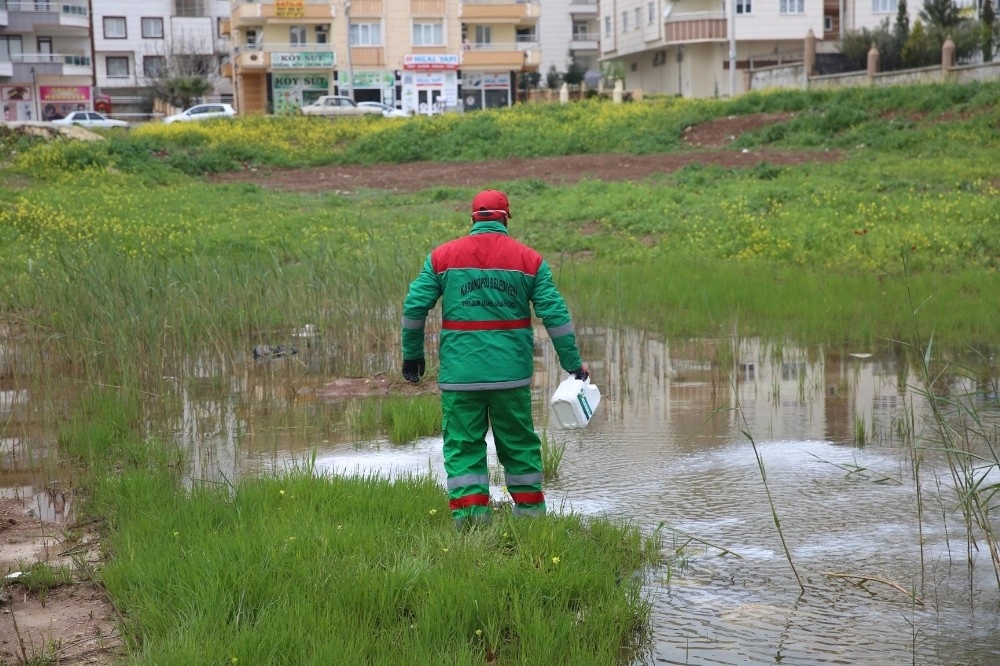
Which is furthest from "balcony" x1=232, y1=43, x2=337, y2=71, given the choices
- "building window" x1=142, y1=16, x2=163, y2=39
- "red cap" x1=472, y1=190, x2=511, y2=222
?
"red cap" x1=472, y1=190, x2=511, y2=222

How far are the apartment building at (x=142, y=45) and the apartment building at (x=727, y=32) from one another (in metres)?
27.8

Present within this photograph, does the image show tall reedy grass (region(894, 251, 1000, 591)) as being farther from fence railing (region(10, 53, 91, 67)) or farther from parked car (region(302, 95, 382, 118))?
fence railing (region(10, 53, 91, 67))

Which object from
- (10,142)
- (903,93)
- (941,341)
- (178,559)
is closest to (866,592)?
(178,559)

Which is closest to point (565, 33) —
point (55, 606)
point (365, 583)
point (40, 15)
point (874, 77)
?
point (40, 15)

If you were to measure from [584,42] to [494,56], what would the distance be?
1848 centimetres

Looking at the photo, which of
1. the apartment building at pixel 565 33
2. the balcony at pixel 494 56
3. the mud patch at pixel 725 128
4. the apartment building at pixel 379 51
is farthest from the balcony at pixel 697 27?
the mud patch at pixel 725 128

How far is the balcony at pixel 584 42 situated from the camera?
275 feet

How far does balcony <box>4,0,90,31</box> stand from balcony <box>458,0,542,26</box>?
24.1 m

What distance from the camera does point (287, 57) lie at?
2552 inches

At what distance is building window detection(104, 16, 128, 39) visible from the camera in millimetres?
77938

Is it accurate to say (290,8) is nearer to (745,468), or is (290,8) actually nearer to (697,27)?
(697,27)

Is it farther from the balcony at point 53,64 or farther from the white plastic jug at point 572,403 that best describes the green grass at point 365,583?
the balcony at point 53,64

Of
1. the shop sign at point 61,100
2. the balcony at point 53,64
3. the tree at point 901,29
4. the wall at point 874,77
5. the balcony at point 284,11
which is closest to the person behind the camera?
the wall at point 874,77

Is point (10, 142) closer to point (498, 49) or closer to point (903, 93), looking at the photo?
point (903, 93)
